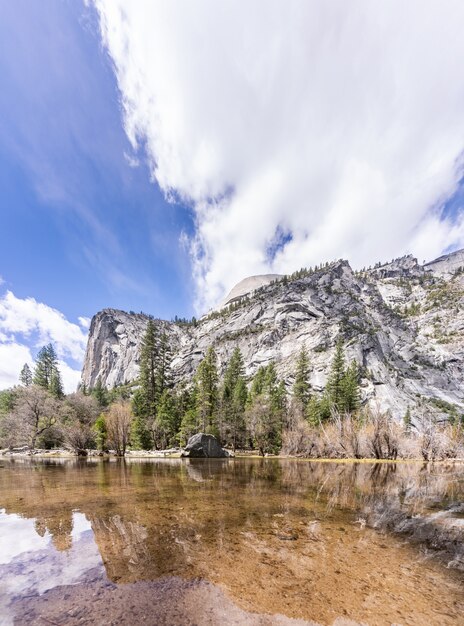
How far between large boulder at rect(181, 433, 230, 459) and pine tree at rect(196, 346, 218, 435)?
31.1ft

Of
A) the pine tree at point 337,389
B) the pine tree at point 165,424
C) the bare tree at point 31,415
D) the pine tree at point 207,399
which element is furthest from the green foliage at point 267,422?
the bare tree at point 31,415

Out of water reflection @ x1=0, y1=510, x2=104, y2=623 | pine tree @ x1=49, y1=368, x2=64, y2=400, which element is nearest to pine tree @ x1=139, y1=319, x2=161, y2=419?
pine tree @ x1=49, y1=368, x2=64, y2=400

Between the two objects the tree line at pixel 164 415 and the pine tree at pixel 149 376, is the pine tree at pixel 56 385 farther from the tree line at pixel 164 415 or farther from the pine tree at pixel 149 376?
the pine tree at pixel 149 376

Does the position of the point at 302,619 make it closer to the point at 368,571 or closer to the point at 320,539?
the point at 368,571

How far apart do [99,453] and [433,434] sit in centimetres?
4788

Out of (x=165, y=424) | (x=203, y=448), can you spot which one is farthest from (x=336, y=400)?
(x=165, y=424)

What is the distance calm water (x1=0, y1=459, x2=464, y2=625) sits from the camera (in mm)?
4387

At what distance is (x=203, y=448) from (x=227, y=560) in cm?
4092

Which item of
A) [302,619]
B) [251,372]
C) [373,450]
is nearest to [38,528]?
[302,619]

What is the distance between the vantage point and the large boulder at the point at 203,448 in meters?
43.3

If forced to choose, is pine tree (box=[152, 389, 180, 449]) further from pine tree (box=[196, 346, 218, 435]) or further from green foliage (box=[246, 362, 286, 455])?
green foliage (box=[246, 362, 286, 455])

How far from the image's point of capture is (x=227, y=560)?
19.4 ft

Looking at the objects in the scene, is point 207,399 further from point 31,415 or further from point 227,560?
point 227,560

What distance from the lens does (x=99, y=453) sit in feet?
150
